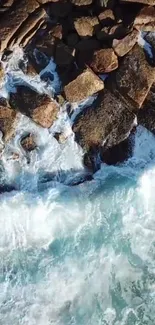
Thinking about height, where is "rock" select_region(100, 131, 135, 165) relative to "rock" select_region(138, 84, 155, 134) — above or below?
below

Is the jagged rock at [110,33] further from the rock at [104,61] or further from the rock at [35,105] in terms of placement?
the rock at [35,105]

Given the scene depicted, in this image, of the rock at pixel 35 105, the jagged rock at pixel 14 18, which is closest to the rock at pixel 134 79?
the rock at pixel 35 105

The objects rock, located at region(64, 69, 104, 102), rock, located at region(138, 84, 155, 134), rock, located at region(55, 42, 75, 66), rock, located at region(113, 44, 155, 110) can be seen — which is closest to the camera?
rock, located at region(64, 69, 104, 102)

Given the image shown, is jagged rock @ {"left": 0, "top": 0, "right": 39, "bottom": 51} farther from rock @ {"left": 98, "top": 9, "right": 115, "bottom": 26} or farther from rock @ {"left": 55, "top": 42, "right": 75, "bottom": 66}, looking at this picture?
rock @ {"left": 98, "top": 9, "right": 115, "bottom": 26}

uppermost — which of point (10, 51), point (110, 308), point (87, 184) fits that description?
point (10, 51)

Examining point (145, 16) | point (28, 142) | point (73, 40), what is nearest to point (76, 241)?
point (28, 142)

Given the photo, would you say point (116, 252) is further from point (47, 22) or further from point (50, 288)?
point (47, 22)

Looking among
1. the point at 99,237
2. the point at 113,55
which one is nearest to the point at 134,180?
the point at 99,237

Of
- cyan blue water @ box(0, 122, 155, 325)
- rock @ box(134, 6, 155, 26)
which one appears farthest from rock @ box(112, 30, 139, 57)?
cyan blue water @ box(0, 122, 155, 325)
